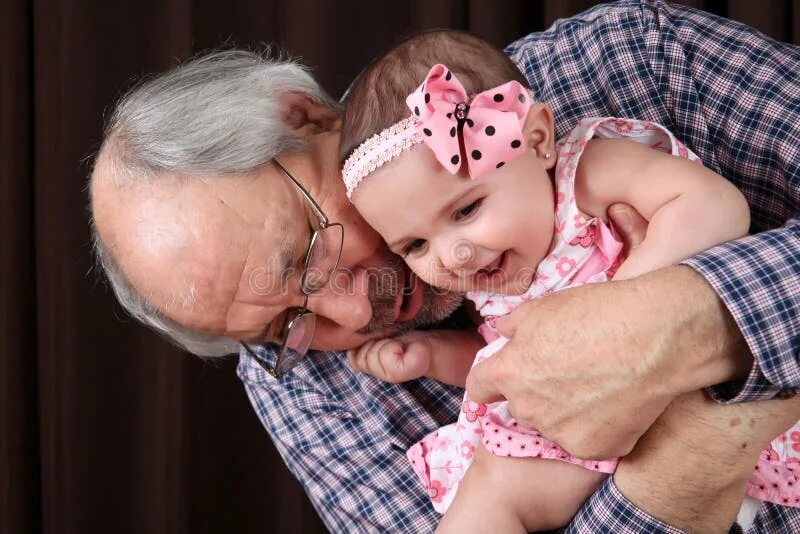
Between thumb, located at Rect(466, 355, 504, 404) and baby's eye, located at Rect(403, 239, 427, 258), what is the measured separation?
19cm

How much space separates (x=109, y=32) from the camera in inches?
90.1

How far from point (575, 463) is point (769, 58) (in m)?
0.76

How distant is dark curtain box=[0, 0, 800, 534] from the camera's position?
2.26 m

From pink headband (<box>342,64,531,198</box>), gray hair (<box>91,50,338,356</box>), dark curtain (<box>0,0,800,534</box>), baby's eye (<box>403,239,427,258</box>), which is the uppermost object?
pink headband (<box>342,64,531,198</box>)

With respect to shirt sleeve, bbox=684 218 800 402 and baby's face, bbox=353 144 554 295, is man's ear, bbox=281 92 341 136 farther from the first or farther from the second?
shirt sleeve, bbox=684 218 800 402

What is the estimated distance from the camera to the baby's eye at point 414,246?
1327mm

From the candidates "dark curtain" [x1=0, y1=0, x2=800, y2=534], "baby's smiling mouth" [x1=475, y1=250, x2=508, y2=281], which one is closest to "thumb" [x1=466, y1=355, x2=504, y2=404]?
"baby's smiling mouth" [x1=475, y1=250, x2=508, y2=281]

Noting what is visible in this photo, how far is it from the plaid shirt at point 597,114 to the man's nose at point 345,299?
254 mm

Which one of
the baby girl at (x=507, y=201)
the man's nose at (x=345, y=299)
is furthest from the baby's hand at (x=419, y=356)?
the baby girl at (x=507, y=201)

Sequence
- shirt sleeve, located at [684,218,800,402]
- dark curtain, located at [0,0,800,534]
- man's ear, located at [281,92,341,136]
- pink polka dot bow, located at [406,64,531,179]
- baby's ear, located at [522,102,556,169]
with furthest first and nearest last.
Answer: dark curtain, located at [0,0,800,534]
man's ear, located at [281,92,341,136]
baby's ear, located at [522,102,556,169]
pink polka dot bow, located at [406,64,531,179]
shirt sleeve, located at [684,218,800,402]

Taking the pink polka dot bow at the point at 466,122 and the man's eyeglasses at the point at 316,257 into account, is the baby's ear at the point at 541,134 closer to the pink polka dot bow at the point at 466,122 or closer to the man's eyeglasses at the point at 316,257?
the pink polka dot bow at the point at 466,122

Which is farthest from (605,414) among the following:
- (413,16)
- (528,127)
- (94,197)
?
(413,16)

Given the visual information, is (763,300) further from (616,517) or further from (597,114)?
(597,114)

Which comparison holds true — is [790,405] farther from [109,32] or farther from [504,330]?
[109,32]
